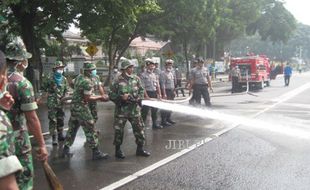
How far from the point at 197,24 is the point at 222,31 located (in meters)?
14.8

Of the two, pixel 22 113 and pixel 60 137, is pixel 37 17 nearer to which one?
pixel 60 137

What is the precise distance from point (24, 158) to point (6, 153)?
1362 mm

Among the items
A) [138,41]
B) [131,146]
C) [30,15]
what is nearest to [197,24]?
[30,15]

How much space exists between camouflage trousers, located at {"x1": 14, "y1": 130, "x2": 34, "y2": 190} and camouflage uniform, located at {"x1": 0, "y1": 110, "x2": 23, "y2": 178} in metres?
1.19

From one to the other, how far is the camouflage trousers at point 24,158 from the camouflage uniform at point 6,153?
1.19 meters

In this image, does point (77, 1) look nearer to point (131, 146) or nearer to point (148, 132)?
point (148, 132)

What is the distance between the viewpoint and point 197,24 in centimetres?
3662

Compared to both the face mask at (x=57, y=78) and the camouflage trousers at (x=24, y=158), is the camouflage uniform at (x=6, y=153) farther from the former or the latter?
the face mask at (x=57, y=78)

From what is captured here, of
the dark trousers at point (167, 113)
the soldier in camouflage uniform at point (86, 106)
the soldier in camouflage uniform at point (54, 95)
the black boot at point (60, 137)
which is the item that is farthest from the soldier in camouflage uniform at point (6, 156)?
the dark trousers at point (167, 113)

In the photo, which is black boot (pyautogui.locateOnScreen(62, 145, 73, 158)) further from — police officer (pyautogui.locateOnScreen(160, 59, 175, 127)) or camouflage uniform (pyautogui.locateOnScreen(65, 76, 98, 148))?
police officer (pyautogui.locateOnScreen(160, 59, 175, 127))

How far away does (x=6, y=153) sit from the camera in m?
2.53

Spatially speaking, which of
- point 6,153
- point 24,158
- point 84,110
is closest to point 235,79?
point 84,110

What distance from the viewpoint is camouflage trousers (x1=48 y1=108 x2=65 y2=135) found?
9.62 meters

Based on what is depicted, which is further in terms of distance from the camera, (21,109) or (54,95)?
(54,95)
